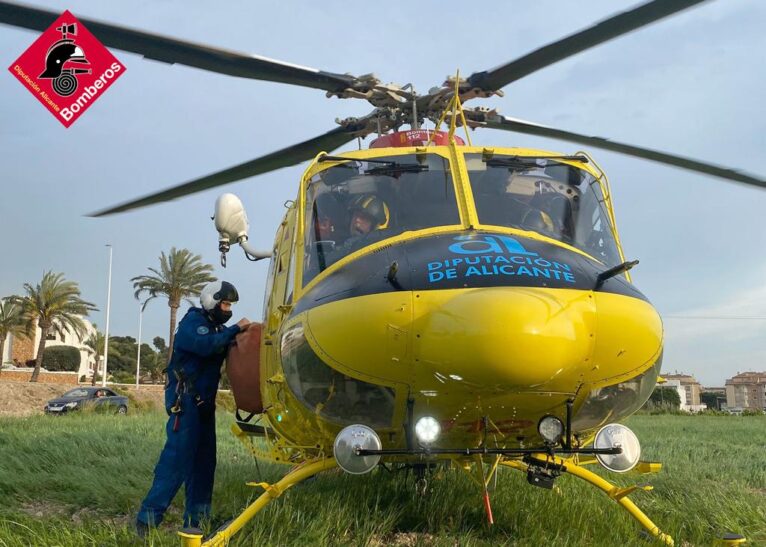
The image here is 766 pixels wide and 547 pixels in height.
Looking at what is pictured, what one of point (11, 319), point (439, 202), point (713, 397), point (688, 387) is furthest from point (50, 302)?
point (713, 397)

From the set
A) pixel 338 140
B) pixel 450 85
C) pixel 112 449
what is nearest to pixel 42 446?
pixel 112 449

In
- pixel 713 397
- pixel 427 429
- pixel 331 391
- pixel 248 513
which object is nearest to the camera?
pixel 427 429

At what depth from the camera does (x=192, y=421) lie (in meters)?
5.10

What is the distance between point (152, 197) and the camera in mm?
6668

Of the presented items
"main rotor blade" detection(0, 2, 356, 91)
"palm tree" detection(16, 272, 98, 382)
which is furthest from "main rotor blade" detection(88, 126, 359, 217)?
"palm tree" detection(16, 272, 98, 382)

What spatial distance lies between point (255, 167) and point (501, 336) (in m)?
4.54

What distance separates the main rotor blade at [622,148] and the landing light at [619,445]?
288 centimetres

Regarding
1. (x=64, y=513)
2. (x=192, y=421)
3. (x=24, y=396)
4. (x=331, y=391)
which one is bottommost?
(x=24, y=396)

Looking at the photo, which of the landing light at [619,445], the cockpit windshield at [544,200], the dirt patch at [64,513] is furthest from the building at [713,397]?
the landing light at [619,445]

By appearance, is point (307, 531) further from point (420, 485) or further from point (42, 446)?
point (42, 446)

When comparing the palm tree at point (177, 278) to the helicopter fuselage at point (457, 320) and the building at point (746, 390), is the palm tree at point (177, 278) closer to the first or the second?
the helicopter fuselage at point (457, 320)

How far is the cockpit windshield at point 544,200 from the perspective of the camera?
163 inches

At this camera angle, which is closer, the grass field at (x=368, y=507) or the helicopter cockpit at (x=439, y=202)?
the helicopter cockpit at (x=439, y=202)

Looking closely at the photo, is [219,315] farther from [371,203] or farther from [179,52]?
[179,52]
